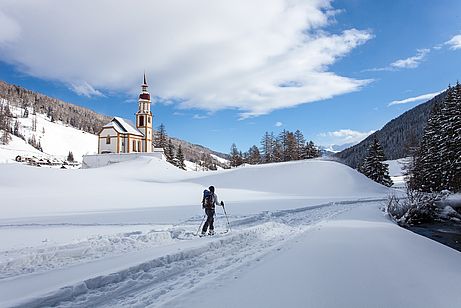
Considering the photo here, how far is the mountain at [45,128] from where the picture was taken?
5074 inches

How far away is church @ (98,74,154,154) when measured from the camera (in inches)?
2445

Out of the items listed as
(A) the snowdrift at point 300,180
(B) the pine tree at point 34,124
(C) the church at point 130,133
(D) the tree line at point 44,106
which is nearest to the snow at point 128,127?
(C) the church at point 130,133

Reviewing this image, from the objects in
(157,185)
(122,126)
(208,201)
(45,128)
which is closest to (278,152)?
(122,126)

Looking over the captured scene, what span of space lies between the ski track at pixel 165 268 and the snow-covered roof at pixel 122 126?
54.3 metres

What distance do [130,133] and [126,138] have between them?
1277 mm

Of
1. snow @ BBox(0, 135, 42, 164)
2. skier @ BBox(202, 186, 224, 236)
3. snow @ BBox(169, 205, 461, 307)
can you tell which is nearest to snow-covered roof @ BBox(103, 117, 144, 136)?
snow @ BBox(0, 135, 42, 164)

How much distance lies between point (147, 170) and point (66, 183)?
45.6 feet

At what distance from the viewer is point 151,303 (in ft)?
16.4

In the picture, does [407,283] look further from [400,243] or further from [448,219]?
[448,219]

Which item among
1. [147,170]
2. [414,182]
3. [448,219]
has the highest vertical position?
[147,170]

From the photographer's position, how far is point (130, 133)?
63.9 meters

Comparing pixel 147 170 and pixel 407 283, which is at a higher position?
pixel 147 170

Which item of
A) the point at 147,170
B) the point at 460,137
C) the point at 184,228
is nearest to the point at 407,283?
the point at 184,228

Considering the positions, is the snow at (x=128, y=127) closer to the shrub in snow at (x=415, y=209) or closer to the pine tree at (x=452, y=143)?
the pine tree at (x=452, y=143)
